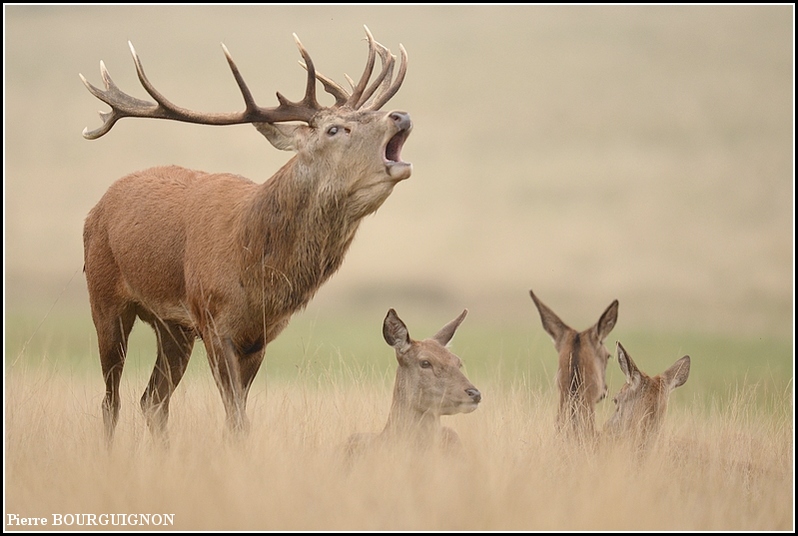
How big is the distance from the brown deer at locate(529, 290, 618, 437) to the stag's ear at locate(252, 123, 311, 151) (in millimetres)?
1689

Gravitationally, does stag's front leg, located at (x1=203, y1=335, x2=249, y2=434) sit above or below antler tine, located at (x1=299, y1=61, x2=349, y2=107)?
below

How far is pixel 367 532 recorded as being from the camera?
5777 mm

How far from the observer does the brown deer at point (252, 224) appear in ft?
23.4

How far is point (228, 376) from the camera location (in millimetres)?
7309

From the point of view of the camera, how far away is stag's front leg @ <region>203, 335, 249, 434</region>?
725 centimetres

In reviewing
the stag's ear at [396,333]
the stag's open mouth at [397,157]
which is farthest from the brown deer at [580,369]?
the stag's open mouth at [397,157]

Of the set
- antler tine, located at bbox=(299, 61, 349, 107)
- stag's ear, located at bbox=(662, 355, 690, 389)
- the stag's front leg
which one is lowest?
the stag's front leg

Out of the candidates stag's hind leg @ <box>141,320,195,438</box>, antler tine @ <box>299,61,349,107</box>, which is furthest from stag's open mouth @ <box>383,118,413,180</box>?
stag's hind leg @ <box>141,320,195,438</box>

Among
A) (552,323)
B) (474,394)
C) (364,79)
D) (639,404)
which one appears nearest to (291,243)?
(364,79)

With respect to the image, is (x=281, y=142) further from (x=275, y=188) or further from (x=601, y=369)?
(x=601, y=369)

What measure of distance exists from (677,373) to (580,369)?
0.60 m

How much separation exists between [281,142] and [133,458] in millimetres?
2112

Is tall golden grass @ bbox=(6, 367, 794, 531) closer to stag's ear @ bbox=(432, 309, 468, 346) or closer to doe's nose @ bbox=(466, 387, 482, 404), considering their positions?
doe's nose @ bbox=(466, 387, 482, 404)

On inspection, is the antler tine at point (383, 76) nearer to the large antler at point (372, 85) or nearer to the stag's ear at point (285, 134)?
the large antler at point (372, 85)
